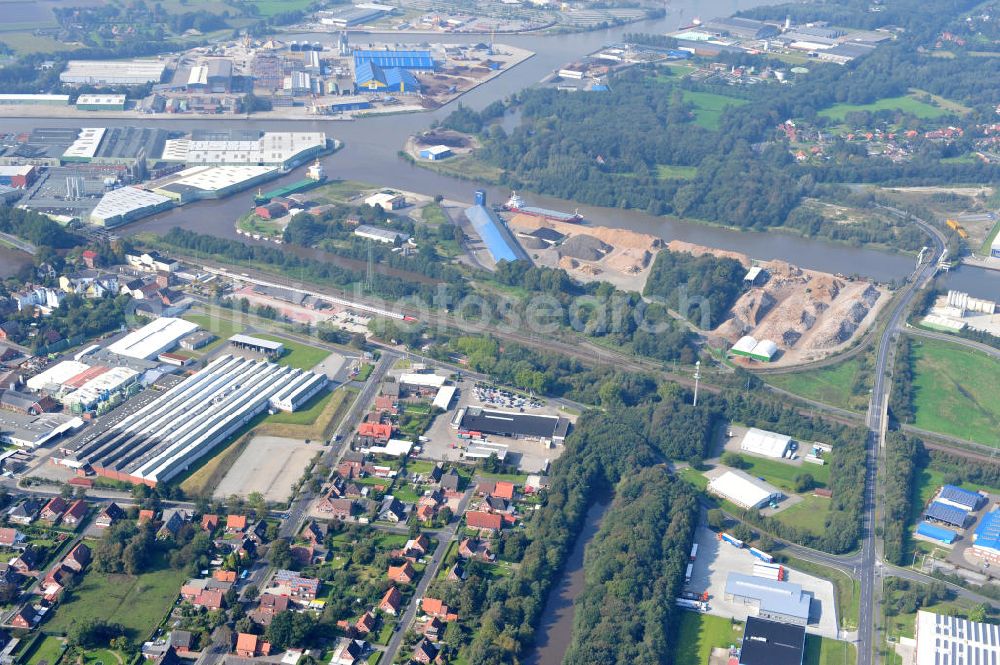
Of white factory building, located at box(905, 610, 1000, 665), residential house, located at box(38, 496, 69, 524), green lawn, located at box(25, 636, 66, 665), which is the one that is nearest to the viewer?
green lawn, located at box(25, 636, 66, 665)

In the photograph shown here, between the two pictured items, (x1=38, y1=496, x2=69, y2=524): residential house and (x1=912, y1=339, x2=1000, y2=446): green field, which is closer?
(x1=38, y1=496, x2=69, y2=524): residential house

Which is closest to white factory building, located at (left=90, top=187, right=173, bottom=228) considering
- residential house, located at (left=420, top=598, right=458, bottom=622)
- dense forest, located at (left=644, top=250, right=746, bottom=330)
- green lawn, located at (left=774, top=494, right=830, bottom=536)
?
dense forest, located at (left=644, top=250, right=746, bottom=330)

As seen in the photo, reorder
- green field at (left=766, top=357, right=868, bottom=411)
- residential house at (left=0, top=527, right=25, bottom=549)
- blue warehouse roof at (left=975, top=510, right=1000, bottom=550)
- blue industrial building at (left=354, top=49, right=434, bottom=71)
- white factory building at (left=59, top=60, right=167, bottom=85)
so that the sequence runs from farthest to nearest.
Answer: blue industrial building at (left=354, top=49, right=434, bottom=71) → white factory building at (left=59, top=60, right=167, bottom=85) → green field at (left=766, top=357, right=868, bottom=411) → blue warehouse roof at (left=975, top=510, right=1000, bottom=550) → residential house at (left=0, top=527, right=25, bottom=549)

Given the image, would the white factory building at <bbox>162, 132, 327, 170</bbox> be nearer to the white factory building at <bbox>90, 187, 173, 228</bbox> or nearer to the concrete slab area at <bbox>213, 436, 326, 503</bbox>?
the white factory building at <bbox>90, 187, 173, 228</bbox>

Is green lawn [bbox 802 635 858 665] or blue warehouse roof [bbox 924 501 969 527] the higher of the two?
blue warehouse roof [bbox 924 501 969 527]

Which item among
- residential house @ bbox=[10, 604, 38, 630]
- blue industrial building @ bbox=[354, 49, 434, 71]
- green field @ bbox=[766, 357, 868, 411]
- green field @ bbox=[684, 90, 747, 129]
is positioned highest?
blue industrial building @ bbox=[354, 49, 434, 71]

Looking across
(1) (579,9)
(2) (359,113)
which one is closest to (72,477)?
(2) (359,113)
